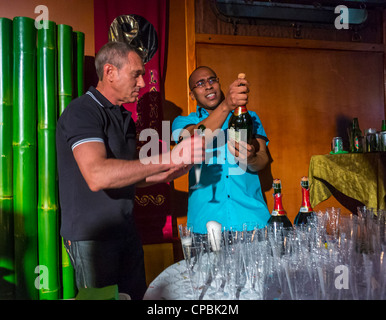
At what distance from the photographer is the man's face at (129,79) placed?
70.5 inches

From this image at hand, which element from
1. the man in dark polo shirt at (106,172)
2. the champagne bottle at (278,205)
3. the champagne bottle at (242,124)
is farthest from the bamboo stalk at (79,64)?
the champagne bottle at (278,205)

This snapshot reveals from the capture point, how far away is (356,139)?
10.3ft

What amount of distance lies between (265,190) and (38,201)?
2.04 meters

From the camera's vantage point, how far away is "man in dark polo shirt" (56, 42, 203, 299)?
144 cm

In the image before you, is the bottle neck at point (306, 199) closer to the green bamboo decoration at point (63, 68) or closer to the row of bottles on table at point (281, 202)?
the row of bottles on table at point (281, 202)

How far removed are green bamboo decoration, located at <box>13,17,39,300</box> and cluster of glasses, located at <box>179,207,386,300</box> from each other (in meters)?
1.56

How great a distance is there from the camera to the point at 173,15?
10.1ft

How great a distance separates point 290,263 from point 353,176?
1.94 metres

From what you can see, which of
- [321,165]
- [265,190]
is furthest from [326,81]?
[265,190]

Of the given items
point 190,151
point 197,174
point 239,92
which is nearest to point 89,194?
point 190,151

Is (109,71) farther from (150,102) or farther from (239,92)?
(150,102)

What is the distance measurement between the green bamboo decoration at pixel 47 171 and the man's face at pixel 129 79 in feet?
2.66

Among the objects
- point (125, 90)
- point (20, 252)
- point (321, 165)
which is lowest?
point (20, 252)
